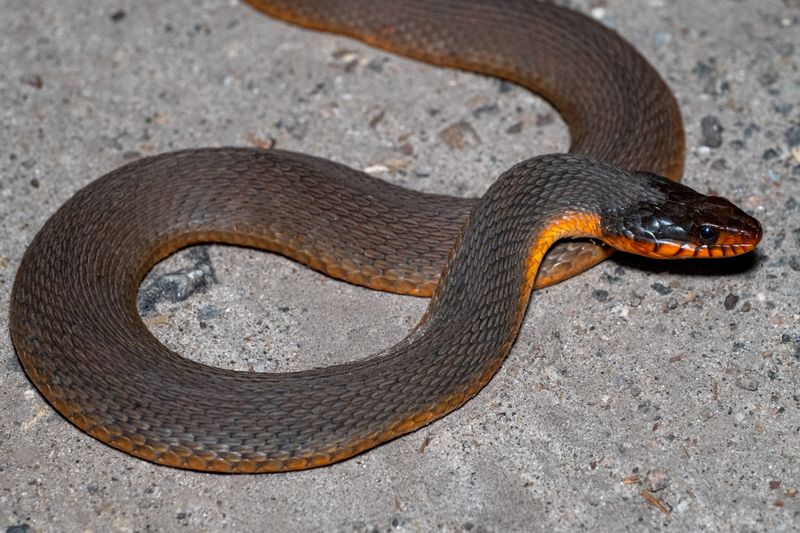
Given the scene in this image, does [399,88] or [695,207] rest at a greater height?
[695,207]

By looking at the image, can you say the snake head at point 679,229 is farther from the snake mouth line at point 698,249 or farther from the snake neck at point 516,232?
the snake neck at point 516,232

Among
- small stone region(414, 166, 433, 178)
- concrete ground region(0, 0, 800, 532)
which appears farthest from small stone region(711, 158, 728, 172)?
small stone region(414, 166, 433, 178)

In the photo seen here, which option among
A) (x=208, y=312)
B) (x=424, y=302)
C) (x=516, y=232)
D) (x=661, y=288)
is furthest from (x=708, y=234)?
(x=208, y=312)

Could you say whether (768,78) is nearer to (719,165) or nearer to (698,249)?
(719,165)

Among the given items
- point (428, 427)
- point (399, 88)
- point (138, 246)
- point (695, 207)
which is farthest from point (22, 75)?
point (695, 207)

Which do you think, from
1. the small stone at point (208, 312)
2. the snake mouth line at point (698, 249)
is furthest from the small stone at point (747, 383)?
the small stone at point (208, 312)

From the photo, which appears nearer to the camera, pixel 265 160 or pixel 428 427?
pixel 428 427

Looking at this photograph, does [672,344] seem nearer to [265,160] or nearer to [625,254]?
[625,254]

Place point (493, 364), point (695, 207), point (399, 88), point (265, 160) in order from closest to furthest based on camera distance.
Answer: point (493, 364)
point (695, 207)
point (265, 160)
point (399, 88)
